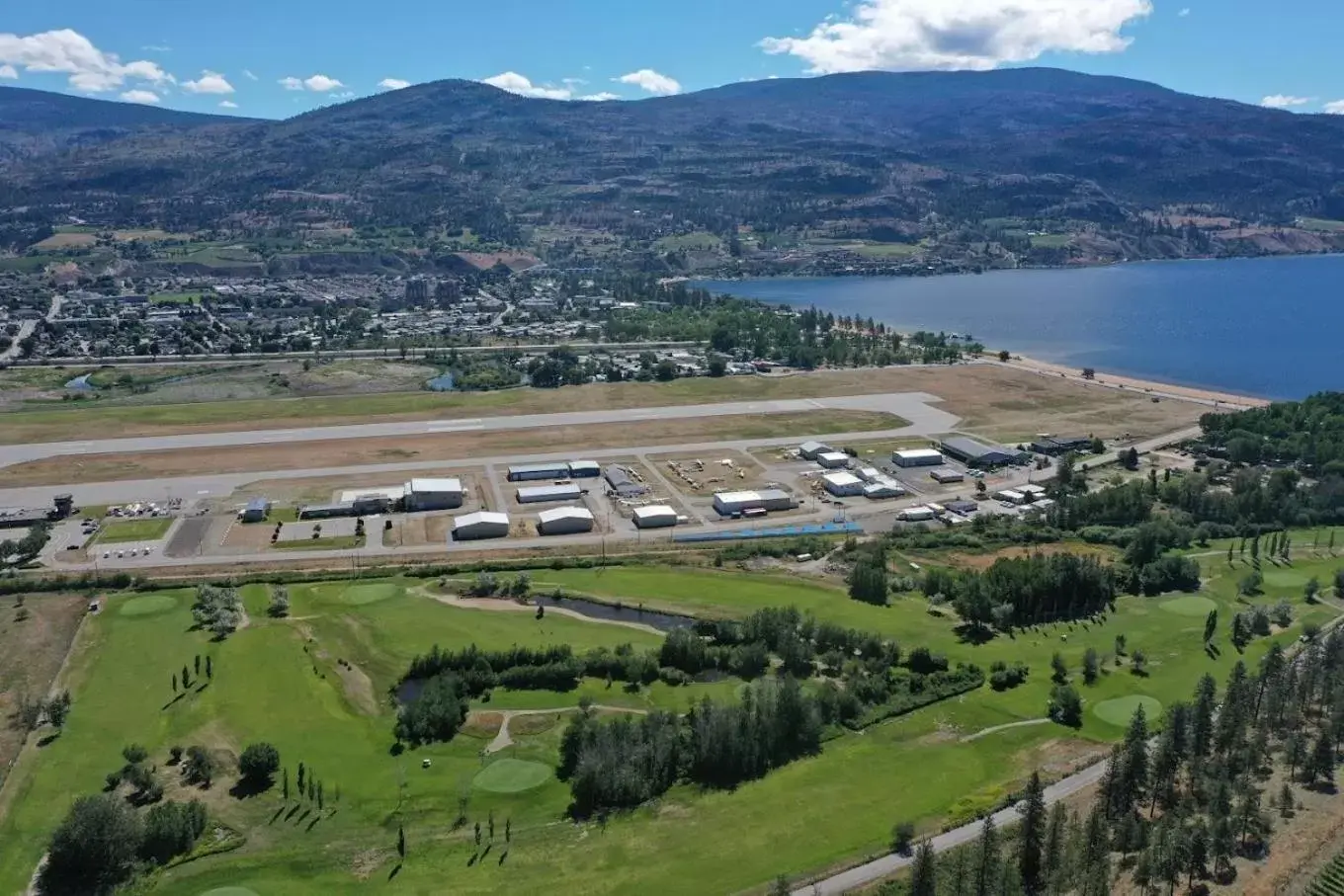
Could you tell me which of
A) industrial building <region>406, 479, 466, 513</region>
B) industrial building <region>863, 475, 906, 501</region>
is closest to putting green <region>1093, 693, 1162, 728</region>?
industrial building <region>863, 475, 906, 501</region>

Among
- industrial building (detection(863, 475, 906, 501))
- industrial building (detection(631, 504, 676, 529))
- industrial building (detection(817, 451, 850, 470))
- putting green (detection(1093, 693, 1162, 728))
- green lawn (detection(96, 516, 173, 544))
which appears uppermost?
industrial building (detection(817, 451, 850, 470))

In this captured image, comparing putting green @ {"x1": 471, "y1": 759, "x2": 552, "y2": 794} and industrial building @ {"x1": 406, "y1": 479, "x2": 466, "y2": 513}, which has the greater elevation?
industrial building @ {"x1": 406, "y1": 479, "x2": 466, "y2": 513}

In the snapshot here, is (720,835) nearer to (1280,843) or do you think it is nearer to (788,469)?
(1280,843)

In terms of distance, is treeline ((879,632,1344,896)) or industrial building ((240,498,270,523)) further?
industrial building ((240,498,270,523))

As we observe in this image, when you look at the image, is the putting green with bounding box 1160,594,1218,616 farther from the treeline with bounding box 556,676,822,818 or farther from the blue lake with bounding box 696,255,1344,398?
the blue lake with bounding box 696,255,1344,398

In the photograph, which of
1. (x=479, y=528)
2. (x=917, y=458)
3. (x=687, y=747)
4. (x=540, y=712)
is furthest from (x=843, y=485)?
(x=687, y=747)

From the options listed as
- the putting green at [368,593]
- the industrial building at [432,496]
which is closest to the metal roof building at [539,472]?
the industrial building at [432,496]

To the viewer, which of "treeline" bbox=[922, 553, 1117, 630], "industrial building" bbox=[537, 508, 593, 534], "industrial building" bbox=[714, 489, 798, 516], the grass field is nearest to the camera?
the grass field
